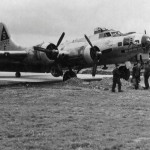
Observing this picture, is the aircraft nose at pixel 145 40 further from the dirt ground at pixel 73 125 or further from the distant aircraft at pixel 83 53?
the dirt ground at pixel 73 125

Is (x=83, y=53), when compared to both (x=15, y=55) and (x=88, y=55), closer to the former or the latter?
(x=88, y=55)

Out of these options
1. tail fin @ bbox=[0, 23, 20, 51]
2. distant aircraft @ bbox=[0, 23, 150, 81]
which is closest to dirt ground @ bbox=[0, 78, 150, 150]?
distant aircraft @ bbox=[0, 23, 150, 81]

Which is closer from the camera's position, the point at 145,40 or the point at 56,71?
the point at 145,40

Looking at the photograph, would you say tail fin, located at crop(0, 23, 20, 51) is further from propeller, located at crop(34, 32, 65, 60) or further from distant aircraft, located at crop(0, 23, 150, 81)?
propeller, located at crop(34, 32, 65, 60)

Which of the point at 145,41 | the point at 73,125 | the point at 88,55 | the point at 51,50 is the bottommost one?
the point at 73,125

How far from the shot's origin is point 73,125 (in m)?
7.35

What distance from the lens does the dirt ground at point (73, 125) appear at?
18.5 feet

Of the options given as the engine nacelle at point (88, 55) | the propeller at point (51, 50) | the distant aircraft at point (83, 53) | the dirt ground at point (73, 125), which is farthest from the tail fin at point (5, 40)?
the dirt ground at point (73, 125)

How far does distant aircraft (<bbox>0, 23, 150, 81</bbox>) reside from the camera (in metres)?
20.2

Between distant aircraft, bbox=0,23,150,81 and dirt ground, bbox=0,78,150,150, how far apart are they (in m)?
9.10

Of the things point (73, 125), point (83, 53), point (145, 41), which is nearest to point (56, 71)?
point (83, 53)

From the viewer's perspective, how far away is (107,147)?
213 inches

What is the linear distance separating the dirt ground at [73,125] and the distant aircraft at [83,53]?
9.10 m

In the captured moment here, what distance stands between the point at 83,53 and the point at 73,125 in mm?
13694
